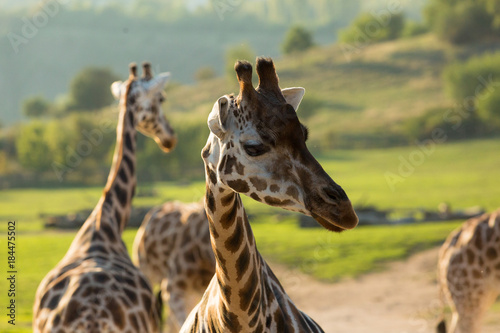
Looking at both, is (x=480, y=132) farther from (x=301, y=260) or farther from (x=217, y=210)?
(x=217, y=210)

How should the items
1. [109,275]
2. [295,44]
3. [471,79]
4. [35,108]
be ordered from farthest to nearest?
[35,108] → [295,44] → [471,79] → [109,275]

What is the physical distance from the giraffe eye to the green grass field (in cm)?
919

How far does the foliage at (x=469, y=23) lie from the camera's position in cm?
7331

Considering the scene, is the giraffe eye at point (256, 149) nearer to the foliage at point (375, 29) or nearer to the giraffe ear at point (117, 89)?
the giraffe ear at point (117, 89)

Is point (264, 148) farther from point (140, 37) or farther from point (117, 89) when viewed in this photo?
point (140, 37)

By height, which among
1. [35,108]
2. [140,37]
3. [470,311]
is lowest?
[35,108]

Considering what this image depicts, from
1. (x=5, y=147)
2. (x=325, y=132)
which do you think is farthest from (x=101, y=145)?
(x=325, y=132)

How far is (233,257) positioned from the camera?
A: 3.96 metres

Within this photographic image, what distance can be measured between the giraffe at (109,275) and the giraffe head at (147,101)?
0.03 feet

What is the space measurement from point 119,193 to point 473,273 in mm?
4766

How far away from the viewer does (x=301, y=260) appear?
18.9 m

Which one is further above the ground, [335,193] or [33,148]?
[335,193]

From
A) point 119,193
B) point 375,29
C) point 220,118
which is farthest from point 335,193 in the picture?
point 375,29

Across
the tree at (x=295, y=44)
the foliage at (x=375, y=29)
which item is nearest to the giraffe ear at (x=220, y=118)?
the foliage at (x=375, y=29)
